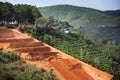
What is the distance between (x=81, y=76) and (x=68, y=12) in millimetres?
118315

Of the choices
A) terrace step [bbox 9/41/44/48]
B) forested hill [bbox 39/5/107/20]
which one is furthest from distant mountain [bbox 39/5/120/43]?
terrace step [bbox 9/41/44/48]

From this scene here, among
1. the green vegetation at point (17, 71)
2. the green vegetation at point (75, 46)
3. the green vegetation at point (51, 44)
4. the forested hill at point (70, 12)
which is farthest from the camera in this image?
the forested hill at point (70, 12)

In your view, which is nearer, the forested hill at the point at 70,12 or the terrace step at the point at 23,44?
the terrace step at the point at 23,44

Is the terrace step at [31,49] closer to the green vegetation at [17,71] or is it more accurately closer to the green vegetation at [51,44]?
the green vegetation at [17,71]

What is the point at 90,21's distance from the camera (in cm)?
12975

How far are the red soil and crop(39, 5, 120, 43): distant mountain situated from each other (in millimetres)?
67907

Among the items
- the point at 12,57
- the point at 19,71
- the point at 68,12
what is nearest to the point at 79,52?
the point at 12,57

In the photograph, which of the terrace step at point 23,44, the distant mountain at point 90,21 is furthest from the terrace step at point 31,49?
the distant mountain at point 90,21

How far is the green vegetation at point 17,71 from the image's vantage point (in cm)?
2491

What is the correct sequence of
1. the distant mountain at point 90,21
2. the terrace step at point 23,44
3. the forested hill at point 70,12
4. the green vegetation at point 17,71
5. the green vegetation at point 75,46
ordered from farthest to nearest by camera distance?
the forested hill at point 70,12
the distant mountain at point 90,21
the green vegetation at point 75,46
the terrace step at point 23,44
the green vegetation at point 17,71

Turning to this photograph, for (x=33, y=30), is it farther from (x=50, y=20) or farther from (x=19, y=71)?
(x=19, y=71)

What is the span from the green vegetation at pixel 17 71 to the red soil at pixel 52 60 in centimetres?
231

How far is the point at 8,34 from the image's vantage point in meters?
43.0

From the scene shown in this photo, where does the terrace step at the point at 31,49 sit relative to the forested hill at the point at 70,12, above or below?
above
